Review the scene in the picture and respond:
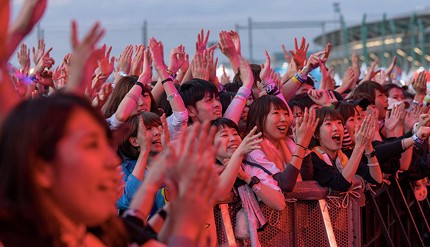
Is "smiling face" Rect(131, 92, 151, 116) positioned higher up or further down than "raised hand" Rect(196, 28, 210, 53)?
further down

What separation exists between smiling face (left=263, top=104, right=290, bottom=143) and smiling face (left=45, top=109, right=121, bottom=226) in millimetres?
4341

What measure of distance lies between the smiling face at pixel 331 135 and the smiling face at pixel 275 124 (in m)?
0.48

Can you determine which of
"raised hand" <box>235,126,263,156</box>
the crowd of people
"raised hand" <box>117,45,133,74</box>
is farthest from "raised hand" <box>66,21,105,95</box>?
"raised hand" <box>117,45,133,74</box>

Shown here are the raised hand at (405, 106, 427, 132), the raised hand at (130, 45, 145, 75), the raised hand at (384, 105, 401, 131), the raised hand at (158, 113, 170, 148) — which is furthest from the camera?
the raised hand at (405, 106, 427, 132)

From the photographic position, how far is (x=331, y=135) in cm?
710

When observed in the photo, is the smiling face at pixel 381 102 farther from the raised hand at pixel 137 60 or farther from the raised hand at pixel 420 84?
the raised hand at pixel 137 60

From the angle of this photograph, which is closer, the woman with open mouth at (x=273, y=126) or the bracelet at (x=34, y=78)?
the woman with open mouth at (x=273, y=126)

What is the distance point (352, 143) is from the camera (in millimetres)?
7941

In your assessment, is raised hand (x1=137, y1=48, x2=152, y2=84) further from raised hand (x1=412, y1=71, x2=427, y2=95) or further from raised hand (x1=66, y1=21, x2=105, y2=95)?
raised hand (x1=66, y1=21, x2=105, y2=95)

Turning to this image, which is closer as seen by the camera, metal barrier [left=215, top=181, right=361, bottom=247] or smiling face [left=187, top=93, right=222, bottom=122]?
metal barrier [left=215, top=181, right=361, bottom=247]

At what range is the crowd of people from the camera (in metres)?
2.33

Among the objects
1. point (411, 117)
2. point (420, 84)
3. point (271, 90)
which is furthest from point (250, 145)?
point (420, 84)

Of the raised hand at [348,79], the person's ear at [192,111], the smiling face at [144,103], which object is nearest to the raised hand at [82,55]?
the smiling face at [144,103]

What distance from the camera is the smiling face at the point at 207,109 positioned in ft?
22.2
